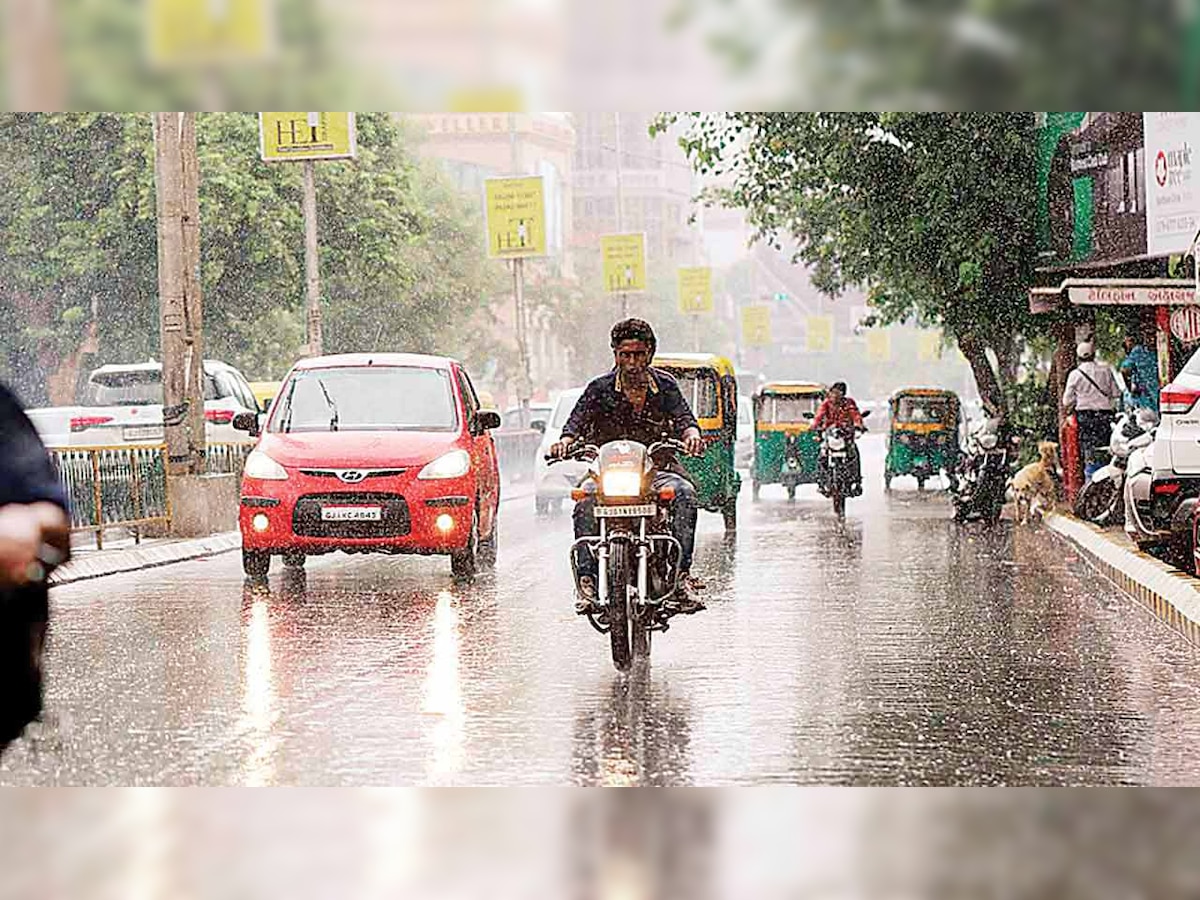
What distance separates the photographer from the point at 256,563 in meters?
15.9

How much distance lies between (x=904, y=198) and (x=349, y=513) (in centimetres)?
1117

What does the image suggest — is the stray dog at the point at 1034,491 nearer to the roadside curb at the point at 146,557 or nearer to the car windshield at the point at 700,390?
the car windshield at the point at 700,390

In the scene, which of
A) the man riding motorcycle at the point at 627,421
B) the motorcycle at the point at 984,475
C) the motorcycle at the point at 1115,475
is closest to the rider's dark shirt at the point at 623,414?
the man riding motorcycle at the point at 627,421

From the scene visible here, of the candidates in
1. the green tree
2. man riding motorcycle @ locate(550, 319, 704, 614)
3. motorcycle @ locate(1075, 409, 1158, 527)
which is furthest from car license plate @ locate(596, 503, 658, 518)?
the green tree

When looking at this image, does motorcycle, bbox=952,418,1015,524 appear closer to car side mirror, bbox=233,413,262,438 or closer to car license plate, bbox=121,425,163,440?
car license plate, bbox=121,425,163,440

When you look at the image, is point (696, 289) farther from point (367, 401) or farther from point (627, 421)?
point (627, 421)

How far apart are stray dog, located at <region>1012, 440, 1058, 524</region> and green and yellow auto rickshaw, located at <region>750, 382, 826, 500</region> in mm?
2536

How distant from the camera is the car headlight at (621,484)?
10086mm

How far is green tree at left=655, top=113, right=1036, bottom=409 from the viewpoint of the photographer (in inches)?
920

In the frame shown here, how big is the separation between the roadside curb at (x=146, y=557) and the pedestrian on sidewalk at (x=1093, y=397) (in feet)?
24.3

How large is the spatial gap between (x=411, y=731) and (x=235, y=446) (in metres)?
11.9
